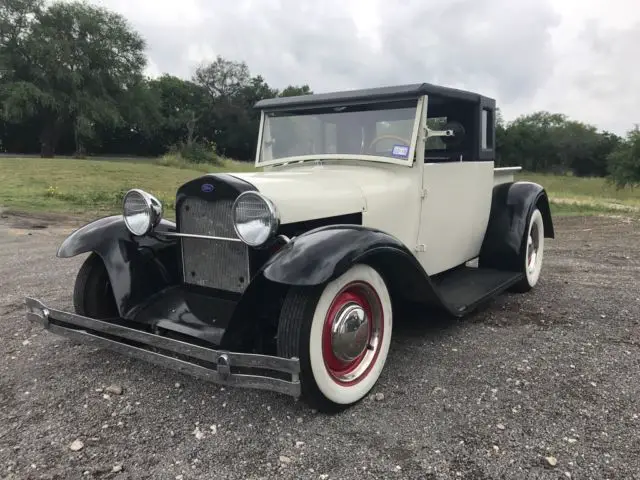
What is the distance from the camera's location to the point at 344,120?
161 inches

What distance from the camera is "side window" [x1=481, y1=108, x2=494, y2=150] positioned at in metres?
4.79

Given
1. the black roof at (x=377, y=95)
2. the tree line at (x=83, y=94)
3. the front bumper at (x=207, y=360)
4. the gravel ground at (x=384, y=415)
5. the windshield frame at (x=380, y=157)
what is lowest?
the gravel ground at (x=384, y=415)

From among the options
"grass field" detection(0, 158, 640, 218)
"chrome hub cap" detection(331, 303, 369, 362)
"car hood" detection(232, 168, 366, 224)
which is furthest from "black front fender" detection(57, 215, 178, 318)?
"grass field" detection(0, 158, 640, 218)

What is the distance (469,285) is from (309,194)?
6.22 feet

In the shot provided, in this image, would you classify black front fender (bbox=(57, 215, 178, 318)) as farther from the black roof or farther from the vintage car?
the black roof

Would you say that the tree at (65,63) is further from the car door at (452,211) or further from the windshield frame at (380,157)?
the car door at (452,211)

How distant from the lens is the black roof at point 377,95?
3.81m

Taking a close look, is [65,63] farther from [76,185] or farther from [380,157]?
[380,157]

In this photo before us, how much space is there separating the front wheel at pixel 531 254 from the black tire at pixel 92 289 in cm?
381

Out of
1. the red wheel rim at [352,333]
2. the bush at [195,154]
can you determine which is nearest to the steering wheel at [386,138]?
the red wheel rim at [352,333]

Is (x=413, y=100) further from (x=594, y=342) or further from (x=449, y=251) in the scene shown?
(x=594, y=342)

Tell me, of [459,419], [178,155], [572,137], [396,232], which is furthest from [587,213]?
[572,137]

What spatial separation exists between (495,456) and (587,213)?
Answer: 1316 cm

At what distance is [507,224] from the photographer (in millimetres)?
5055
